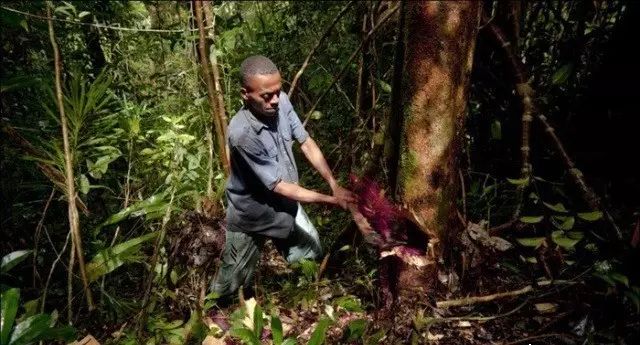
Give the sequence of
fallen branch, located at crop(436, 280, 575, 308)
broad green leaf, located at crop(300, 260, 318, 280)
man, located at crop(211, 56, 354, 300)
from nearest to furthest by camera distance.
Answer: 1. fallen branch, located at crop(436, 280, 575, 308)
2. man, located at crop(211, 56, 354, 300)
3. broad green leaf, located at crop(300, 260, 318, 280)

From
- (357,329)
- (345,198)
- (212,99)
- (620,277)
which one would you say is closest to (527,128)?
(620,277)

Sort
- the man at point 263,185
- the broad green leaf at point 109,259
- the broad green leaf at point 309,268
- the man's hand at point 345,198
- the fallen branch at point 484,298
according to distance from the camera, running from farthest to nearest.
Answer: the broad green leaf at point 309,268, the broad green leaf at point 109,259, the man at point 263,185, the man's hand at point 345,198, the fallen branch at point 484,298

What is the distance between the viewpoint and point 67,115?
2334 millimetres

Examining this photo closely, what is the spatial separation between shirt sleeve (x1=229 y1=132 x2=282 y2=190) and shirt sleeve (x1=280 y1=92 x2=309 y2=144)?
1.20 feet

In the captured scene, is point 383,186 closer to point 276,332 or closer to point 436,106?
point 436,106

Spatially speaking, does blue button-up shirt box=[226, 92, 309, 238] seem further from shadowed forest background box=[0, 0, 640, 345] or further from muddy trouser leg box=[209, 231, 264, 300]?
shadowed forest background box=[0, 0, 640, 345]


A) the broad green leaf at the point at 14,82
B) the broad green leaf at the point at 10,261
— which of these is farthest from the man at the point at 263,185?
the broad green leaf at the point at 10,261

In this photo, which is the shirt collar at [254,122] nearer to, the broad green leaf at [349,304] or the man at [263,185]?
the man at [263,185]

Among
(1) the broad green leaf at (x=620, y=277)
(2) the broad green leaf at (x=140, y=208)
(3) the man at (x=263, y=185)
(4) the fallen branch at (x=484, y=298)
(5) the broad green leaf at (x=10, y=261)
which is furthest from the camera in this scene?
(2) the broad green leaf at (x=140, y=208)

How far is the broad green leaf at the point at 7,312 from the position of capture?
1.47 meters

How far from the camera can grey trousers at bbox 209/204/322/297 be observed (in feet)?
8.14

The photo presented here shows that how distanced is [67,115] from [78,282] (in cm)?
102

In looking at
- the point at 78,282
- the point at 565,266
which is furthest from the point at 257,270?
the point at 565,266

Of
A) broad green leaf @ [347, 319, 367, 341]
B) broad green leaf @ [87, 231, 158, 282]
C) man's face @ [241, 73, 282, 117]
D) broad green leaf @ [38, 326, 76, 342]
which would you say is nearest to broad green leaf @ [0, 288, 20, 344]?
broad green leaf @ [38, 326, 76, 342]
